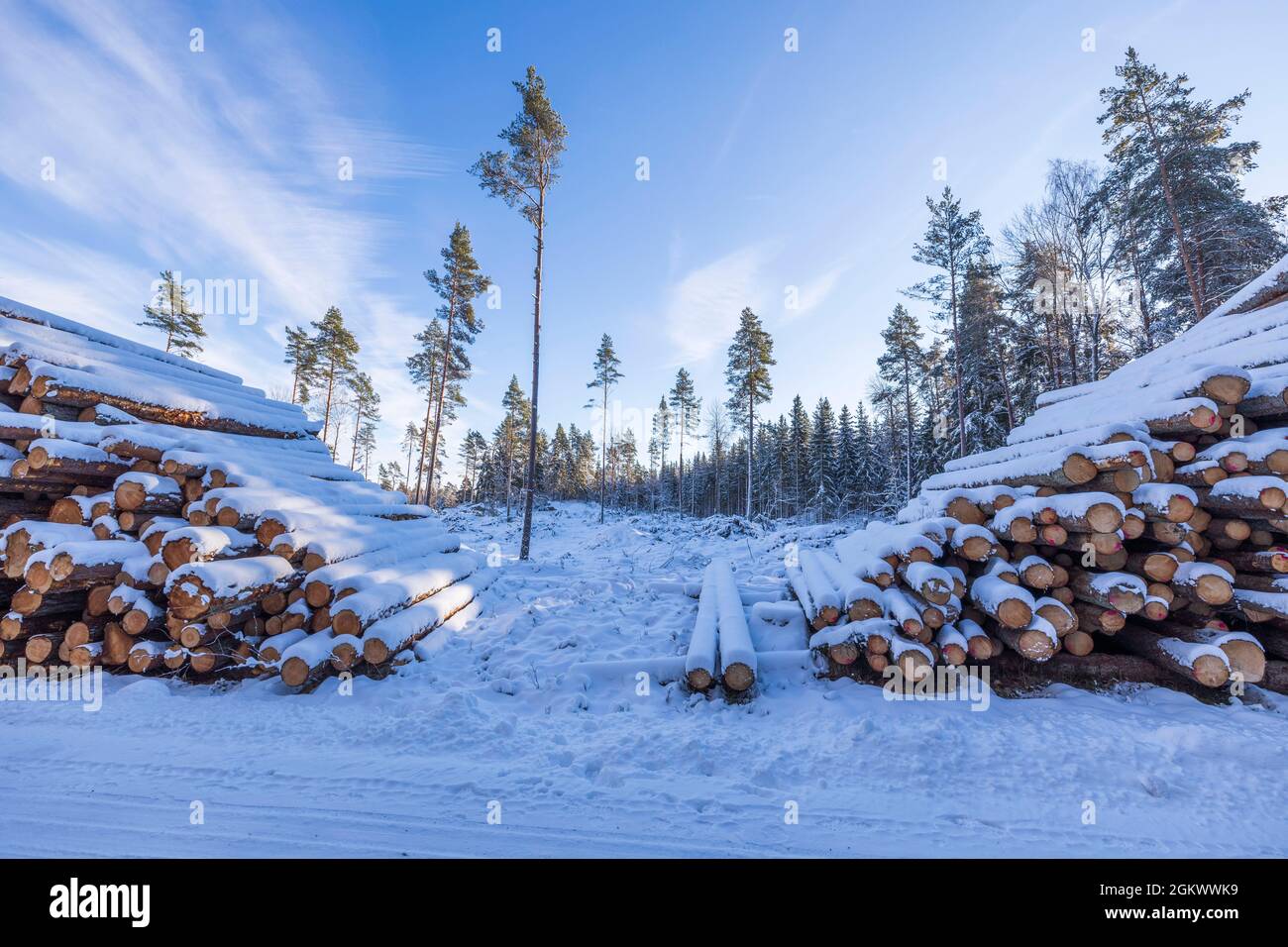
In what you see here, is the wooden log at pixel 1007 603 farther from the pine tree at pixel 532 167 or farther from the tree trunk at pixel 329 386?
the tree trunk at pixel 329 386

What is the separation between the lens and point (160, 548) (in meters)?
5.02

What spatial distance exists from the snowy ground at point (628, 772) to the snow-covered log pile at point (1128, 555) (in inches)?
21.3

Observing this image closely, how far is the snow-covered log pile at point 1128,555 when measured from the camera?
13.7 ft

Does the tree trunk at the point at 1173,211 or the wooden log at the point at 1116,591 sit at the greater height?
the tree trunk at the point at 1173,211

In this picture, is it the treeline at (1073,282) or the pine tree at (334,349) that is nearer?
the treeline at (1073,282)

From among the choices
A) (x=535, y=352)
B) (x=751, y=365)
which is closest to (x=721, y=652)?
(x=535, y=352)

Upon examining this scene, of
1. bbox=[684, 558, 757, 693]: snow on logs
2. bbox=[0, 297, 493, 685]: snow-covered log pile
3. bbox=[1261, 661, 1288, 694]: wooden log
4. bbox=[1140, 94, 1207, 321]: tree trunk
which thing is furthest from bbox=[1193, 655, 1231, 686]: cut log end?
bbox=[1140, 94, 1207, 321]: tree trunk

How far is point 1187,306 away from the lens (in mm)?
16031

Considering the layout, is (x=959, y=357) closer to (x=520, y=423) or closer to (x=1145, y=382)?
(x=1145, y=382)

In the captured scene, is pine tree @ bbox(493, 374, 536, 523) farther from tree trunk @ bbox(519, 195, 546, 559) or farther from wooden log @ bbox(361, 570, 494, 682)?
wooden log @ bbox(361, 570, 494, 682)

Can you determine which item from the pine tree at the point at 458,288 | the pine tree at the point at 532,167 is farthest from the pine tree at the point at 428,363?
the pine tree at the point at 532,167

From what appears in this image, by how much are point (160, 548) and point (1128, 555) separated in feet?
35.7

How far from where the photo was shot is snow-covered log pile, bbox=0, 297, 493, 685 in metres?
4.80
